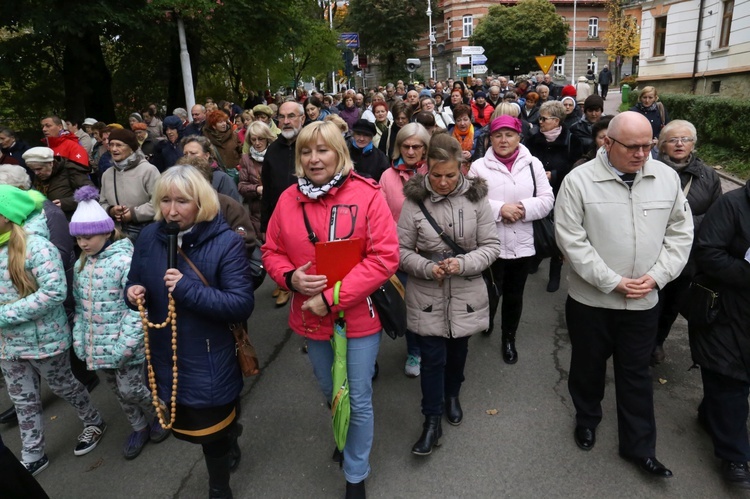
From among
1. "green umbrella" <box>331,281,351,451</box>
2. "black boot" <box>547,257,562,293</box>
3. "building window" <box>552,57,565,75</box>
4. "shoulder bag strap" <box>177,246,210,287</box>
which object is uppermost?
"building window" <box>552,57,565,75</box>

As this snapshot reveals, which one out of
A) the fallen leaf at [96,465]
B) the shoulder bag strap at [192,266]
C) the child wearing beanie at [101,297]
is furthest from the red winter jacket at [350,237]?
the fallen leaf at [96,465]

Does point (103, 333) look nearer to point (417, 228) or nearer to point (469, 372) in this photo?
point (417, 228)

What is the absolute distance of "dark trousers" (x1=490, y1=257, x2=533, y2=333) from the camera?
14.3 ft

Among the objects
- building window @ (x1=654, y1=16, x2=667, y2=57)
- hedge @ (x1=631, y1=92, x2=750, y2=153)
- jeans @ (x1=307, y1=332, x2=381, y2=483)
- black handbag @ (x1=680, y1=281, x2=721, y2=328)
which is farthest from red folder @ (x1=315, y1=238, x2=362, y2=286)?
building window @ (x1=654, y1=16, x2=667, y2=57)

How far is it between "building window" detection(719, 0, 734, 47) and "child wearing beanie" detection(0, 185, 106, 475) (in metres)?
25.4

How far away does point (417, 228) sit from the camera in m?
3.31

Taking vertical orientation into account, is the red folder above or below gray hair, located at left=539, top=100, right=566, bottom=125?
below

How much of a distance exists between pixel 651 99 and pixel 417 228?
7.31 m

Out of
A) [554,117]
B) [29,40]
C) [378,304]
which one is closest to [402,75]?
[29,40]

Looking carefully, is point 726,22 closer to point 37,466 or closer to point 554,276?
point 554,276

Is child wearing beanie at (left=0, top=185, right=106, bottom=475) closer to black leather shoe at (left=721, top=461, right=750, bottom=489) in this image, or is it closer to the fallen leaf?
the fallen leaf

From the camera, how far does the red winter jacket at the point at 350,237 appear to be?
8.54 feet

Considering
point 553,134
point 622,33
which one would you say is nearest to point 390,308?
point 553,134

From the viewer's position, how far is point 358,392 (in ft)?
9.11
